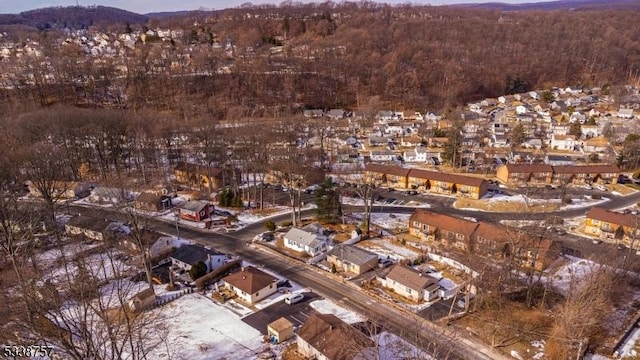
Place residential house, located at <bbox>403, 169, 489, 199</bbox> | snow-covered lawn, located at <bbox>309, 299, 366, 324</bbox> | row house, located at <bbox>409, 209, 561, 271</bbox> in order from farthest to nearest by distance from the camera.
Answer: residential house, located at <bbox>403, 169, 489, 199</bbox> < row house, located at <bbox>409, 209, 561, 271</bbox> < snow-covered lawn, located at <bbox>309, 299, 366, 324</bbox>

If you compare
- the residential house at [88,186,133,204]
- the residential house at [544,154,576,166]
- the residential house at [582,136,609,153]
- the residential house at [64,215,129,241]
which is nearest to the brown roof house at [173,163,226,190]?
the residential house at [88,186,133,204]

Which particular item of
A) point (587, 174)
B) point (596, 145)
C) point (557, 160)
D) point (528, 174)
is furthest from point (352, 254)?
point (596, 145)

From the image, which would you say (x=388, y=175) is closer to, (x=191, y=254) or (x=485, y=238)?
(x=485, y=238)

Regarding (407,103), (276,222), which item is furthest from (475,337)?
(407,103)

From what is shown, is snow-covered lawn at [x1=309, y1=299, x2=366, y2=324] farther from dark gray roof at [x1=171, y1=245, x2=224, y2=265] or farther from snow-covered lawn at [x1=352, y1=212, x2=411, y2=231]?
snow-covered lawn at [x1=352, y1=212, x2=411, y2=231]

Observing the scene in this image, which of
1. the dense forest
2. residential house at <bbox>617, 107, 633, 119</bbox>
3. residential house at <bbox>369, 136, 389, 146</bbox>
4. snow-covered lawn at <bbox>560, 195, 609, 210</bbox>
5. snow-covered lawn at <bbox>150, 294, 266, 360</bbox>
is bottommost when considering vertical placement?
snow-covered lawn at <bbox>560, 195, 609, 210</bbox>

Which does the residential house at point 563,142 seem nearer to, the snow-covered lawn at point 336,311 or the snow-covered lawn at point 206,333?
the snow-covered lawn at point 336,311
